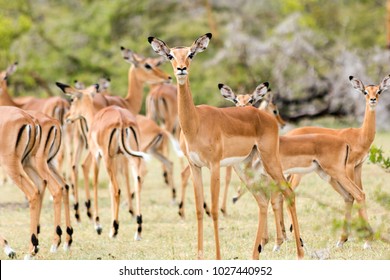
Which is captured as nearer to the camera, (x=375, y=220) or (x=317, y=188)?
(x=375, y=220)

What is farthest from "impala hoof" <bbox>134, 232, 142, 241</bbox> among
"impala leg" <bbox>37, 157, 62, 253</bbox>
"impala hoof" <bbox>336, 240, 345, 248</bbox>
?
"impala hoof" <bbox>336, 240, 345, 248</bbox>

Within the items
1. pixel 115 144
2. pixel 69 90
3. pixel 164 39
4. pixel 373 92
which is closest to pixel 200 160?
pixel 115 144

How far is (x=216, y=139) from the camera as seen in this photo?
23.3ft

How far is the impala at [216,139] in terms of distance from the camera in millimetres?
6992

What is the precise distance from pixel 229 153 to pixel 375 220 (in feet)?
8.09

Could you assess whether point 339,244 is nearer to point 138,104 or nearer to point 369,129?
point 369,129

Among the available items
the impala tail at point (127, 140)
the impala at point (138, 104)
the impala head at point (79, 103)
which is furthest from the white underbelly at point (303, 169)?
the impala head at point (79, 103)

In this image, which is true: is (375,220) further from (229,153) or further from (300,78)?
(300,78)

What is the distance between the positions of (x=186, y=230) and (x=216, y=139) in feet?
7.17

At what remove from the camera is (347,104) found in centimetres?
1916

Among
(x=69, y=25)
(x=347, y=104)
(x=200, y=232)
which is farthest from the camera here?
(x=69, y=25)

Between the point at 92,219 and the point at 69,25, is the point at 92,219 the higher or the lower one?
the lower one

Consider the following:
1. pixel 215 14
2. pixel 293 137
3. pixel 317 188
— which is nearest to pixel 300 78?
pixel 215 14

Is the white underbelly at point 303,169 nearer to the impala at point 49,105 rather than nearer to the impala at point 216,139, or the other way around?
the impala at point 216,139
